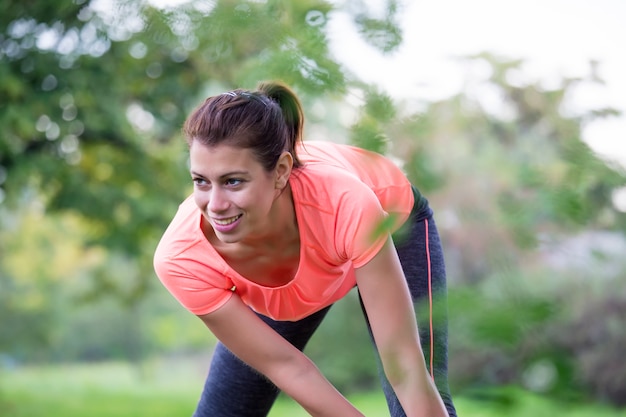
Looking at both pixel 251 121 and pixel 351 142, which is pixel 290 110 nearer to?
pixel 251 121

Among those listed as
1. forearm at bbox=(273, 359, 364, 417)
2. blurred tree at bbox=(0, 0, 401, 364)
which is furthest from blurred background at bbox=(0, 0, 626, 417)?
forearm at bbox=(273, 359, 364, 417)

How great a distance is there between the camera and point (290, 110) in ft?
5.94

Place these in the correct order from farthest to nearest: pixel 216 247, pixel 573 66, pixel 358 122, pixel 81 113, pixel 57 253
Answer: pixel 57 253
pixel 81 113
pixel 216 247
pixel 573 66
pixel 358 122

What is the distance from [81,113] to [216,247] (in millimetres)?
5441

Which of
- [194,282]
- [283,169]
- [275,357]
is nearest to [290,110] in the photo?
[283,169]

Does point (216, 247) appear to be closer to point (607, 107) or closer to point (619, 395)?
point (607, 107)

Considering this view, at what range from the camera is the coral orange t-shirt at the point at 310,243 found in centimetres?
173

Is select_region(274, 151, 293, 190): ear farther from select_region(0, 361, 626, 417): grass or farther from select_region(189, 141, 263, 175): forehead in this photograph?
select_region(0, 361, 626, 417): grass

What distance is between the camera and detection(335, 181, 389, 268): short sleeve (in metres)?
1.67

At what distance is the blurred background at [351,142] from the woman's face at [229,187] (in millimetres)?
168

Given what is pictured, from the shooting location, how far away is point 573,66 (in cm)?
91

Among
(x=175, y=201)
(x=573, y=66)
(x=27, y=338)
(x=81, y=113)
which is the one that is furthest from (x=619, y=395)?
(x=27, y=338)

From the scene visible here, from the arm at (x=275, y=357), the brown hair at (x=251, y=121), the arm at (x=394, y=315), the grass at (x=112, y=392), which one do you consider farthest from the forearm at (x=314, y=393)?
the grass at (x=112, y=392)

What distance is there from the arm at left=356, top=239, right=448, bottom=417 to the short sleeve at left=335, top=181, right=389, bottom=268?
28 millimetres
